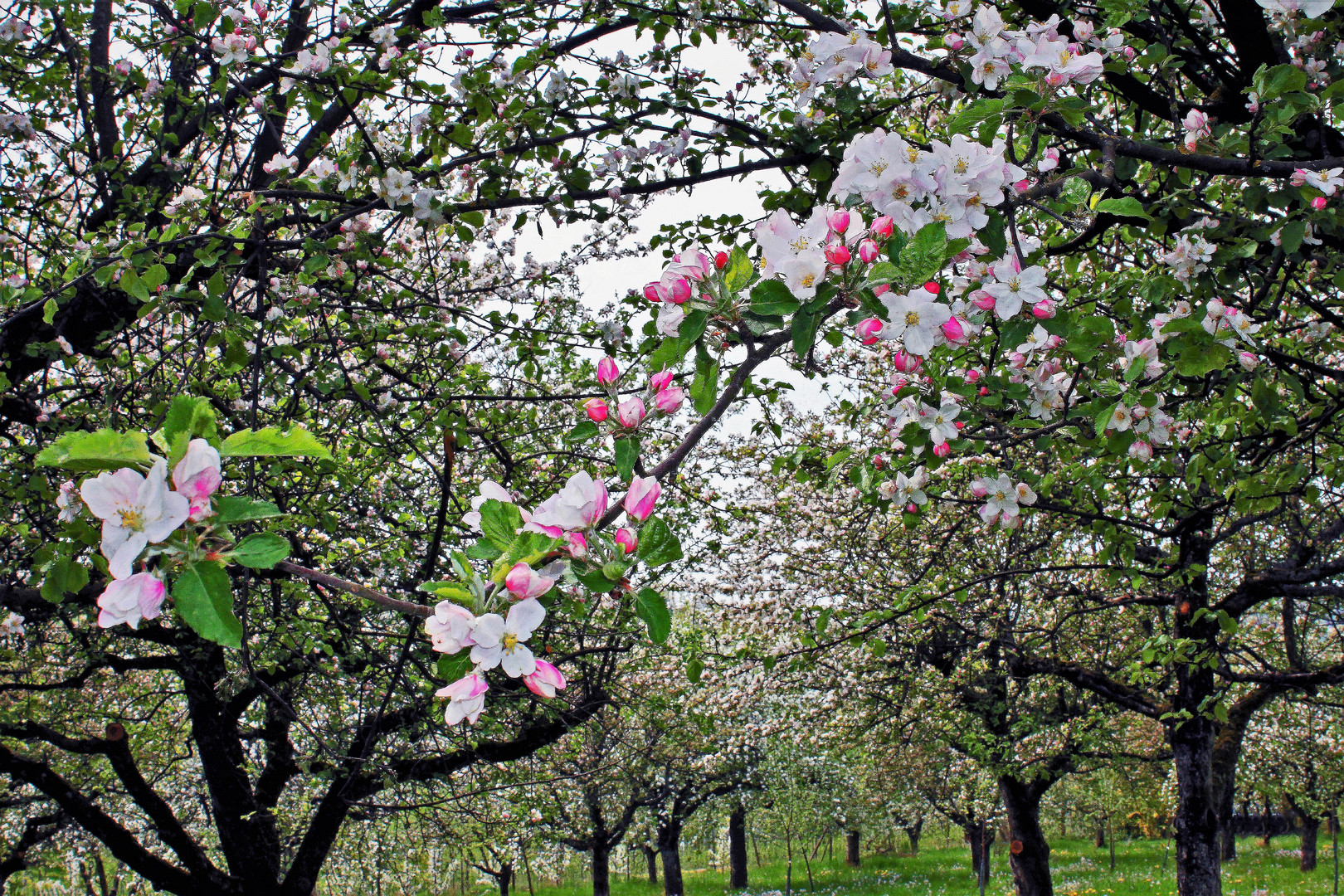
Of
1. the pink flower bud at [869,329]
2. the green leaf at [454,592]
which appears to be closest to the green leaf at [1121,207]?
the pink flower bud at [869,329]

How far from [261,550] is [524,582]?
34 centimetres

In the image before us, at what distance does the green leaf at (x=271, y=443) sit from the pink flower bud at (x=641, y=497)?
390mm

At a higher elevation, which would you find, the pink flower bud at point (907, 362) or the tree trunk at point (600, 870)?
the pink flower bud at point (907, 362)

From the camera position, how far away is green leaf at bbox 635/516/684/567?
1.08 meters

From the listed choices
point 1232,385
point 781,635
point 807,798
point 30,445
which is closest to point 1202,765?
point 781,635

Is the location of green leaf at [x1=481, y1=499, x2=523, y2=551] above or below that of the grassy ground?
above

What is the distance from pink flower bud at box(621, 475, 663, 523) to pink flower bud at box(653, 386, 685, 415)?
14 cm

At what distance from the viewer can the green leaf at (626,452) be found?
1.15 meters

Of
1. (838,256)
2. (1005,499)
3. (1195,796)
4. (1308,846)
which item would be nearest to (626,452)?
(838,256)

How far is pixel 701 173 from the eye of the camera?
142 inches

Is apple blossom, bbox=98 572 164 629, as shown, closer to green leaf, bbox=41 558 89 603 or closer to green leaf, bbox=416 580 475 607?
green leaf, bbox=416 580 475 607

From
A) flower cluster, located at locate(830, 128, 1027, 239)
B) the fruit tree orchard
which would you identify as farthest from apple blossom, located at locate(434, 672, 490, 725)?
flower cluster, located at locate(830, 128, 1027, 239)

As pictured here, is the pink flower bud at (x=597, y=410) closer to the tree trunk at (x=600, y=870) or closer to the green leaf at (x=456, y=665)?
the green leaf at (x=456, y=665)

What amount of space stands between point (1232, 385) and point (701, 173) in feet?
7.24
